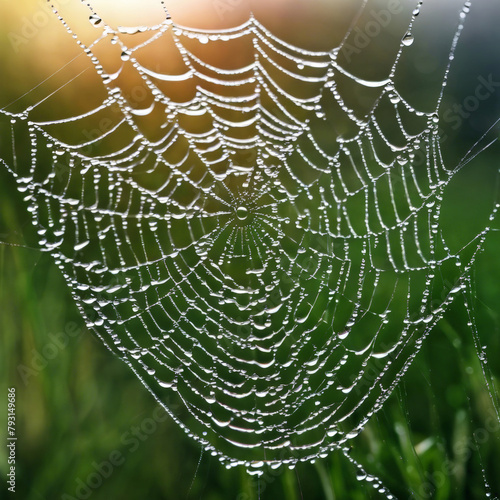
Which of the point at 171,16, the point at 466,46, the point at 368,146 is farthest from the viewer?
the point at 466,46

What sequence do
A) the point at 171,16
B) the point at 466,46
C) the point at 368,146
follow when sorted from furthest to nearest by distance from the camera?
the point at 466,46, the point at 368,146, the point at 171,16

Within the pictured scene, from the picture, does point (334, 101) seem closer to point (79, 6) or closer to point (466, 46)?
point (466, 46)

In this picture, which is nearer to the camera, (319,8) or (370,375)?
(370,375)

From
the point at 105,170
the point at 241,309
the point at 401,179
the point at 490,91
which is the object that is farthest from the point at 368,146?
the point at 105,170

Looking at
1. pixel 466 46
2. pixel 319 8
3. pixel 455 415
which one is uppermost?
pixel 319 8

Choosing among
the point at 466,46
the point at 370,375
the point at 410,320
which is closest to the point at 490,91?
the point at 466,46

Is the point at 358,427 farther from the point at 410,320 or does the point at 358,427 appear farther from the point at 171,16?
the point at 171,16

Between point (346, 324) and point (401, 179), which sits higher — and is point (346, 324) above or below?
below
